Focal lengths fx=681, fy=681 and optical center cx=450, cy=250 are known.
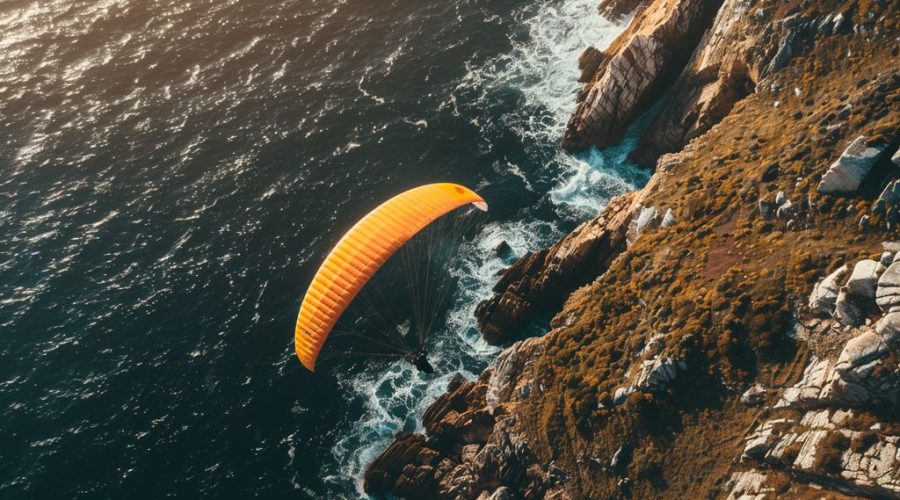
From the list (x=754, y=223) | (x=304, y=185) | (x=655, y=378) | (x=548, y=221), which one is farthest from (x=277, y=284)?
(x=754, y=223)

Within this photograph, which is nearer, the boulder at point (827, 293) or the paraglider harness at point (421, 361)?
the boulder at point (827, 293)

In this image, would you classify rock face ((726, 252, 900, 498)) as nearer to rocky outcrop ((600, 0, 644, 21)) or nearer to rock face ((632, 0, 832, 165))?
rock face ((632, 0, 832, 165))

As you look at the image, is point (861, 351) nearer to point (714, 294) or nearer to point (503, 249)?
point (714, 294)

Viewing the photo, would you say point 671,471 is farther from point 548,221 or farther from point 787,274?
point 548,221

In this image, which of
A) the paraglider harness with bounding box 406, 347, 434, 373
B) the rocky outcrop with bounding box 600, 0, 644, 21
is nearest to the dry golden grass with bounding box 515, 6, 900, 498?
the paraglider harness with bounding box 406, 347, 434, 373

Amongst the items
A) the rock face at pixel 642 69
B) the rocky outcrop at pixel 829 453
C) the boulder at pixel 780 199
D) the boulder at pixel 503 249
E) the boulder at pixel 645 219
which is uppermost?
the rock face at pixel 642 69

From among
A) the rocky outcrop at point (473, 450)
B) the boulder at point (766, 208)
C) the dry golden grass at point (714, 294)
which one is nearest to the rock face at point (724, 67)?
the dry golden grass at point (714, 294)

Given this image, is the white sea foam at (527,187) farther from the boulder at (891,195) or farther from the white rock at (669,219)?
the boulder at (891,195)

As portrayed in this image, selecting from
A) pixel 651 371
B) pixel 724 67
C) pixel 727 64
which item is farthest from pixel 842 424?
pixel 724 67

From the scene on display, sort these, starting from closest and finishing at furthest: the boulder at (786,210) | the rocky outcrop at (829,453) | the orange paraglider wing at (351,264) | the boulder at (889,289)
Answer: the rocky outcrop at (829,453)
the boulder at (889,289)
the boulder at (786,210)
the orange paraglider wing at (351,264)
